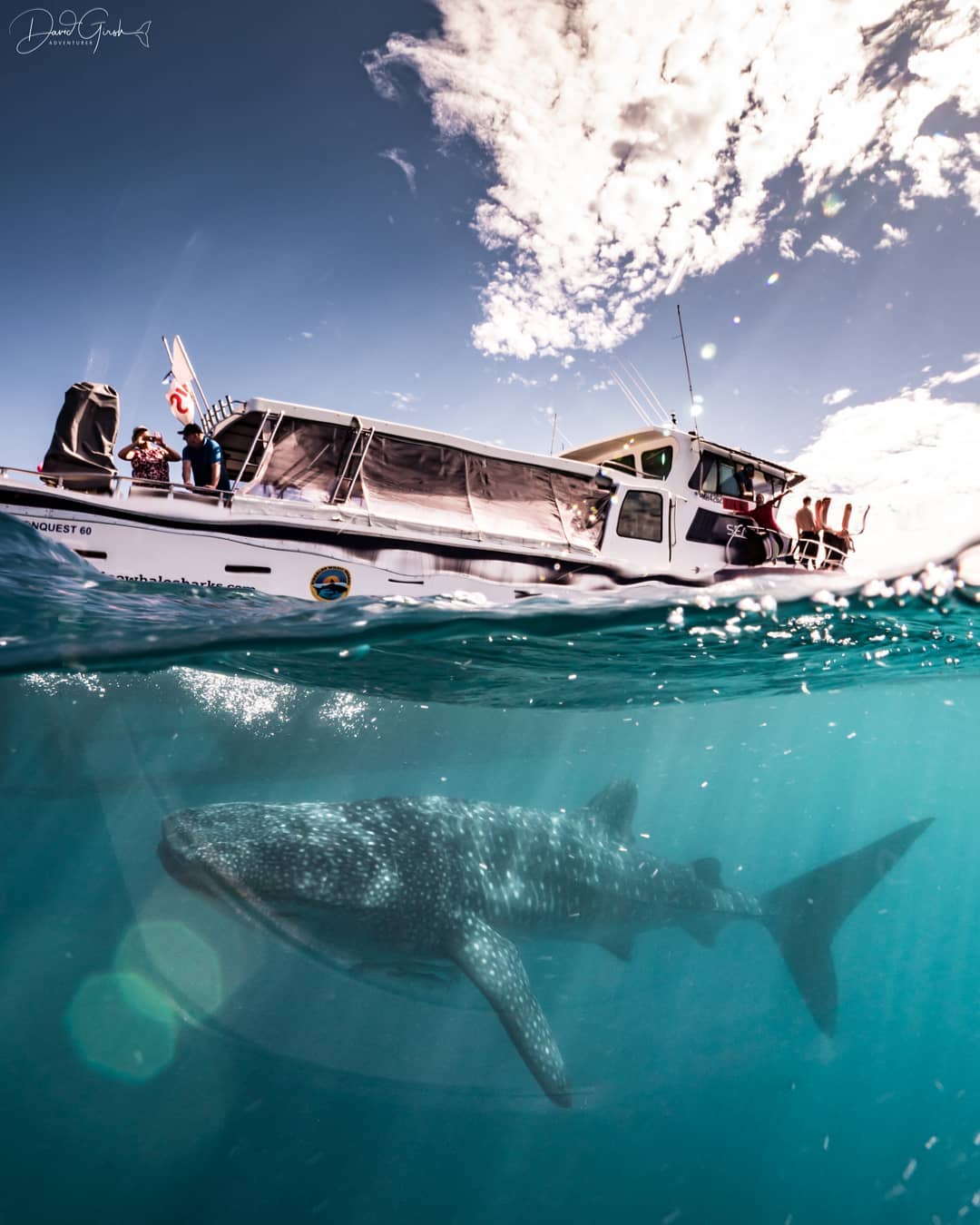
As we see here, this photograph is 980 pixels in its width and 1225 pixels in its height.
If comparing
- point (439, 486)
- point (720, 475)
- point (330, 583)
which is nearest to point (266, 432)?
point (330, 583)

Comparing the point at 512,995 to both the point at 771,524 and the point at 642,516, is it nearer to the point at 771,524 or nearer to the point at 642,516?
the point at 642,516

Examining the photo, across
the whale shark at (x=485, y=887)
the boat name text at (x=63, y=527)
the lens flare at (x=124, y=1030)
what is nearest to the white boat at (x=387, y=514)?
the boat name text at (x=63, y=527)

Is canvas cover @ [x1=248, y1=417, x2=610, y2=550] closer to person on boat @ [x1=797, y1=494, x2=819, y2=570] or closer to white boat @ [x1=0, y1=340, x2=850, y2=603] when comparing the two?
white boat @ [x1=0, y1=340, x2=850, y2=603]

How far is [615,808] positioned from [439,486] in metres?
5.89

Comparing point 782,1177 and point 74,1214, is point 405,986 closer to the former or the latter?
point 74,1214

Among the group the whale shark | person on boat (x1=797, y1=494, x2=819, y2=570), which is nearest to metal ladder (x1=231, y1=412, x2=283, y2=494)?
the whale shark

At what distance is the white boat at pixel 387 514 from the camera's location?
702cm

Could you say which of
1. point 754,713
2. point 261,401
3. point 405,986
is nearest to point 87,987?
point 405,986

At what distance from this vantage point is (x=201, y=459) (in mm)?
7938

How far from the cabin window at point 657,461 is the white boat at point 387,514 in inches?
1.0

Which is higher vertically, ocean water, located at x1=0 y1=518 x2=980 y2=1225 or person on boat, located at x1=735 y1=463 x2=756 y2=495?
person on boat, located at x1=735 y1=463 x2=756 y2=495

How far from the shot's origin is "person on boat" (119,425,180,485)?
7.77m

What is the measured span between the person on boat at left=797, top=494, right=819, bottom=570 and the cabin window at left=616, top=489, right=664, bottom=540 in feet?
8.06

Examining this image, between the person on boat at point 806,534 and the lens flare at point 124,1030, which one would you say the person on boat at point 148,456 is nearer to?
the lens flare at point 124,1030
